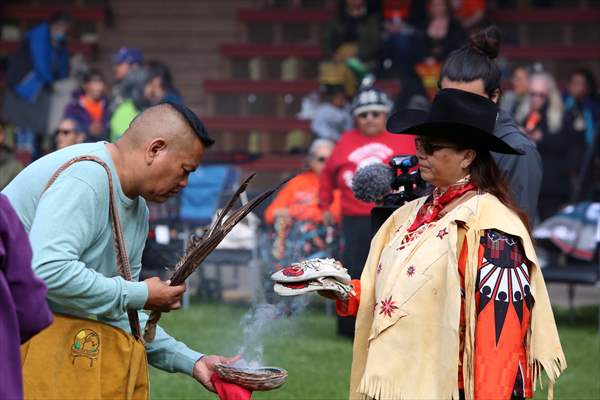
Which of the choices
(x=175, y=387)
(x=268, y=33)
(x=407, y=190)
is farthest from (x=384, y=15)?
(x=407, y=190)

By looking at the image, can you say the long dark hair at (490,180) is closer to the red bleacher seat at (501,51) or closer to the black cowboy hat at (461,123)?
the black cowboy hat at (461,123)

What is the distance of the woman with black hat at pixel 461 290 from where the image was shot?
424cm

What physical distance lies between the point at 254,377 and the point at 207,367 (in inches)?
11.4

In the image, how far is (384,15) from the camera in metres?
16.0

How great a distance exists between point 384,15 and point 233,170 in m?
3.70

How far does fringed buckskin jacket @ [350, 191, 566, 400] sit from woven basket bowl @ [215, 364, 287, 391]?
31 centimetres

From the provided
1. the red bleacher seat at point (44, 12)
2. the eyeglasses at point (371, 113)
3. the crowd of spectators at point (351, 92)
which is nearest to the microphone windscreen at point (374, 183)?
the eyeglasses at point (371, 113)

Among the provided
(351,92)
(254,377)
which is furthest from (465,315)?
(351,92)

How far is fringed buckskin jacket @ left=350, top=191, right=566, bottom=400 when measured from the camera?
4230mm

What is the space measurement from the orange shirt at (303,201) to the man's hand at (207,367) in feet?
21.9

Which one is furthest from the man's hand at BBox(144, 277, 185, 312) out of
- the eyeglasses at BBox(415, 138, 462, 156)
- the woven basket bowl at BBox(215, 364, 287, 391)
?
the eyeglasses at BBox(415, 138, 462, 156)

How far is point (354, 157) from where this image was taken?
399 inches

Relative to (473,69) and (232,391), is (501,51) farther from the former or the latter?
(232,391)

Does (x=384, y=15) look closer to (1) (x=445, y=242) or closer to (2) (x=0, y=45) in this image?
(2) (x=0, y=45)
